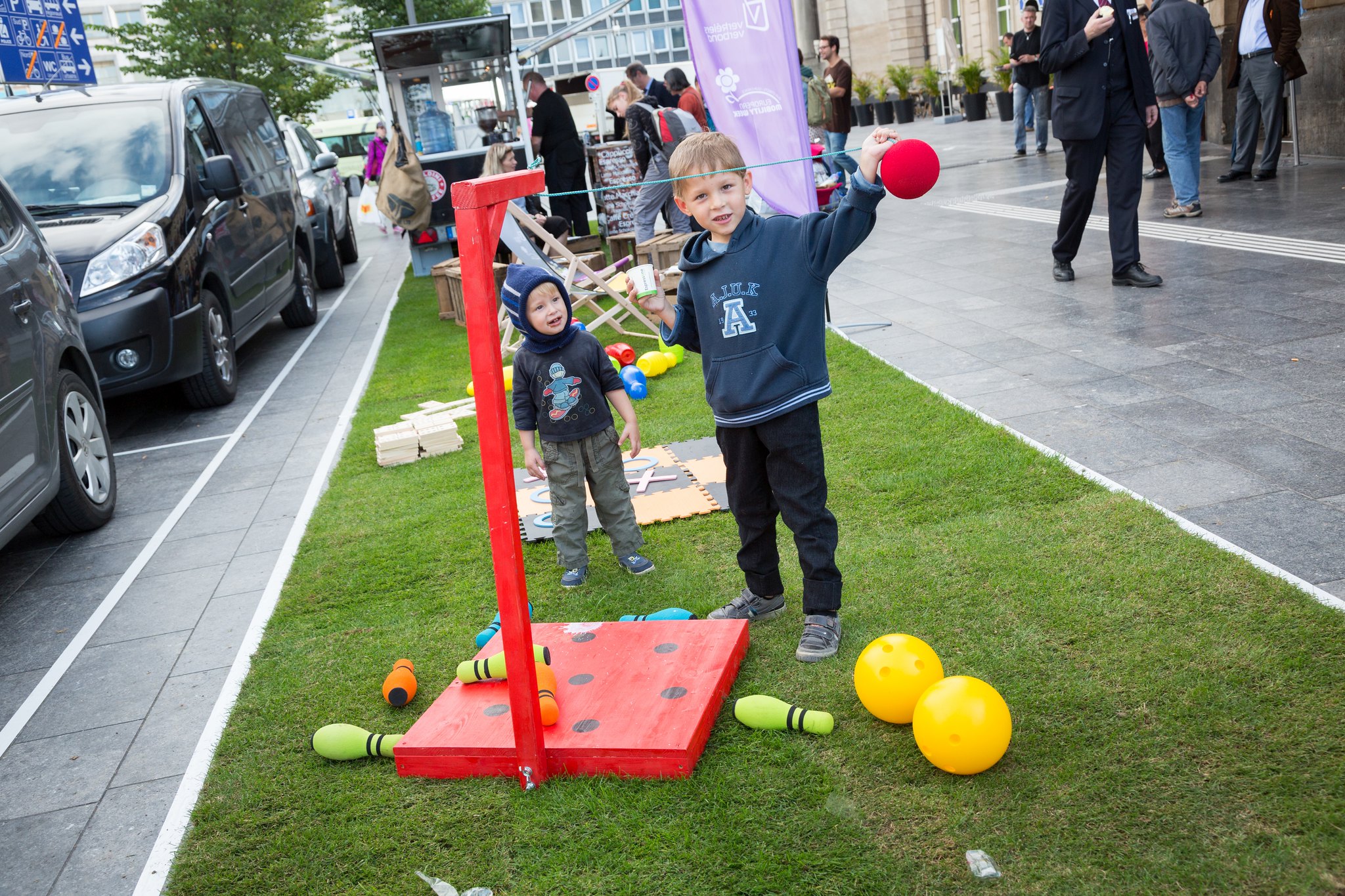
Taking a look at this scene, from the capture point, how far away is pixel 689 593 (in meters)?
4.21

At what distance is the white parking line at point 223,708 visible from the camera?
2.95 m

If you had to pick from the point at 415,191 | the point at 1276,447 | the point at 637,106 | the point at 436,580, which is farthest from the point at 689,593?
the point at 415,191

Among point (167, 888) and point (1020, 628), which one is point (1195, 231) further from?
point (167, 888)

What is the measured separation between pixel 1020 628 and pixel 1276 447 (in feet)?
6.02

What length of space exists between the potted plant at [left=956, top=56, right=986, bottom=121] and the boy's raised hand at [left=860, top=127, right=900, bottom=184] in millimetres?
27148

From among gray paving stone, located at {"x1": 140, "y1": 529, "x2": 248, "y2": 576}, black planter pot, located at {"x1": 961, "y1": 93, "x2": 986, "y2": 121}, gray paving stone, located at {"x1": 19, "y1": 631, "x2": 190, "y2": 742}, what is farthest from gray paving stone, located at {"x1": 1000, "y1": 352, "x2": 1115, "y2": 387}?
black planter pot, located at {"x1": 961, "y1": 93, "x2": 986, "y2": 121}

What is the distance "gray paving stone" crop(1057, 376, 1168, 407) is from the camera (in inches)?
215

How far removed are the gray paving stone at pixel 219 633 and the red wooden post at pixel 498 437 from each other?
1.68 meters

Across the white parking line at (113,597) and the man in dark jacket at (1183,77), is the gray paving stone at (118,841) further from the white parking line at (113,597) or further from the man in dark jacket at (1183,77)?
the man in dark jacket at (1183,77)

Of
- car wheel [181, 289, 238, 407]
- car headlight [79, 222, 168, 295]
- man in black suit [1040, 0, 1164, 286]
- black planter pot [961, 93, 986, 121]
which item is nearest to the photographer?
car headlight [79, 222, 168, 295]

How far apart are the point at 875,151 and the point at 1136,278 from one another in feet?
17.6

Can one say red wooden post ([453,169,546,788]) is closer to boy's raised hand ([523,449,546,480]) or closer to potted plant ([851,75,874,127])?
boy's raised hand ([523,449,546,480])

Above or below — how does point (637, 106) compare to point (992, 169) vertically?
above

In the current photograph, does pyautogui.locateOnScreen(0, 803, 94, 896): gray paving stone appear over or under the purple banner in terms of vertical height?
under
